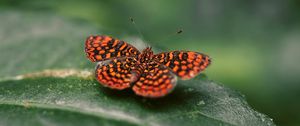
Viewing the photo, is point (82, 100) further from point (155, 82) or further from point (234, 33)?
point (234, 33)

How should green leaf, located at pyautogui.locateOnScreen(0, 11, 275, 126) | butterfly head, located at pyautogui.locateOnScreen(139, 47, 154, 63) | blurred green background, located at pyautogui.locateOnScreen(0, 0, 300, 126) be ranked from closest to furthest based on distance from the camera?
green leaf, located at pyautogui.locateOnScreen(0, 11, 275, 126) → butterfly head, located at pyautogui.locateOnScreen(139, 47, 154, 63) → blurred green background, located at pyautogui.locateOnScreen(0, 0, 300, 126)

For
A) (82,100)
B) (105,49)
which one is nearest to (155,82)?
(82,100)

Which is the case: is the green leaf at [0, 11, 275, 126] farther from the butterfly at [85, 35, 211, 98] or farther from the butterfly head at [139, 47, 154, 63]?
the butterfly head at [139, 47, 154, 63]

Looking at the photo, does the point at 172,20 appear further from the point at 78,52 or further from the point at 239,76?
the point at 78,52

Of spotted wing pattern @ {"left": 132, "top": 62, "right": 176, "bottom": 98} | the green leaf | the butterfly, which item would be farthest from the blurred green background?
spotted wing pattern @ {"left": 132, "top": 62, "right": 176, "bottom": 98}

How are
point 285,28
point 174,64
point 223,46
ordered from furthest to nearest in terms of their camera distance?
point 285,28
point 223,46
point 174,64

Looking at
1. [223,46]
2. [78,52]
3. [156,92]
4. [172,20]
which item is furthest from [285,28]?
[156,92]
